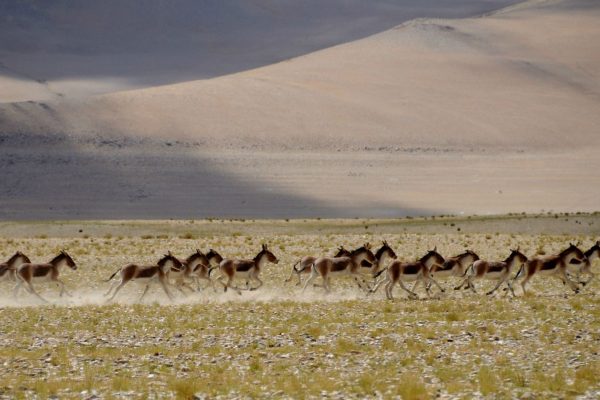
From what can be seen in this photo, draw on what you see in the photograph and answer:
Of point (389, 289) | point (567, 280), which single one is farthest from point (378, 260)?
point (567, 280)

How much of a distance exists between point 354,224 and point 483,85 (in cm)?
8253

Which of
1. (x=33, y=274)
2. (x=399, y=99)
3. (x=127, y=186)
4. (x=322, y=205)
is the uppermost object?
(x=399, y=99)

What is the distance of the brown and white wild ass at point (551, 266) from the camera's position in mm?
25781

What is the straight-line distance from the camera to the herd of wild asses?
84.3 ft

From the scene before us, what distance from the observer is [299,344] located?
18.9m

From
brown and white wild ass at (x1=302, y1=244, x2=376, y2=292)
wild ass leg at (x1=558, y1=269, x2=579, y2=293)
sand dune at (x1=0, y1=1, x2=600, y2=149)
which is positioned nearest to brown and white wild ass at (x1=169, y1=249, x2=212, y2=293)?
brown and white wild ass at (x1=302, y1=244, x2=376, y2=292)

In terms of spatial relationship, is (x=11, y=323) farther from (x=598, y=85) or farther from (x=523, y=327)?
(x=598, y=85)

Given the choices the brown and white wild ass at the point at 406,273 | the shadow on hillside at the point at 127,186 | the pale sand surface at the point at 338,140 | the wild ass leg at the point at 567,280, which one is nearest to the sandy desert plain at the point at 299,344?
the wild ass leg at the point at 567,280

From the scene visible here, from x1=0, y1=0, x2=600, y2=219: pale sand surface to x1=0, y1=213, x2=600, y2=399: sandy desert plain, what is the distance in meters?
54.7

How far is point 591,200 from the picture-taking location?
83500mm

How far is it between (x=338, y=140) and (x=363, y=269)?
80586mm

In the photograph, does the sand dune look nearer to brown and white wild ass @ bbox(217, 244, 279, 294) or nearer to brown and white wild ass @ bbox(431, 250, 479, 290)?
brown and white wild ass @ bbox(217, 244, 279, 294)

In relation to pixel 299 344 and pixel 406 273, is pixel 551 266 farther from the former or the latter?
pixel 299 344

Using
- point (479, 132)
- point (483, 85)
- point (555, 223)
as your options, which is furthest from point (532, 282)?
point (483, 85)
